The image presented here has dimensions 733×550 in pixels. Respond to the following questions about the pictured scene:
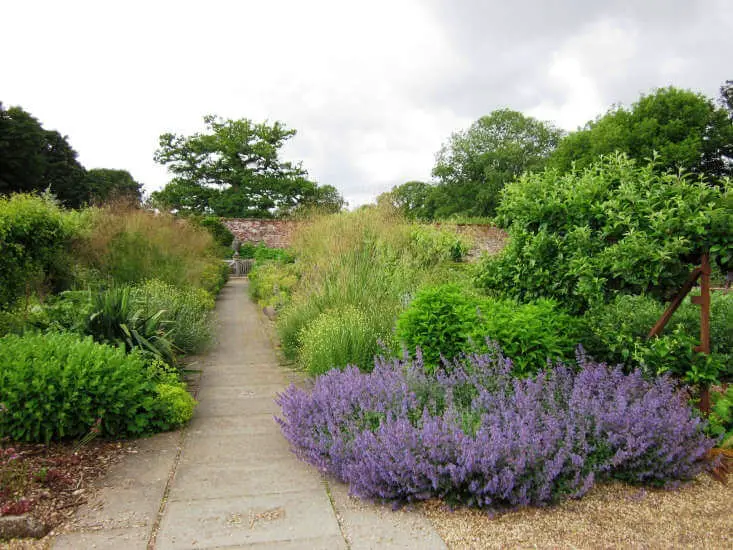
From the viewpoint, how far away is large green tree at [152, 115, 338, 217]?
31719mm

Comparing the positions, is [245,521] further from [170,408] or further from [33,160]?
[33,160]

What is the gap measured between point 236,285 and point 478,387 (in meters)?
14.0

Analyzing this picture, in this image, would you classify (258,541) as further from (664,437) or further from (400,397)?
(664,437)

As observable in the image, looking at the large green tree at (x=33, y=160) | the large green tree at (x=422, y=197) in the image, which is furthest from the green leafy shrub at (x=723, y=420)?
the large green tree at (x=422, y=197)

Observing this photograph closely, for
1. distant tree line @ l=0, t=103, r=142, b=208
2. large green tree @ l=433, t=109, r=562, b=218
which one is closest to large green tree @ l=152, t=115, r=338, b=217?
distant tree line @ l=0, t=103, r=142, b=208

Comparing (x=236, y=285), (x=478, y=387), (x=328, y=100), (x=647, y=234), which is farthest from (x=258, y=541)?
(x=236, y=285)

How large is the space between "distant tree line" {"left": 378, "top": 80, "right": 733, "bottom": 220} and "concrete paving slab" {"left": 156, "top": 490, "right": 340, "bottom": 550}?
798 cm

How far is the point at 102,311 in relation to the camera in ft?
16.6

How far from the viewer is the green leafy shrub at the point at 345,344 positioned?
475 cm

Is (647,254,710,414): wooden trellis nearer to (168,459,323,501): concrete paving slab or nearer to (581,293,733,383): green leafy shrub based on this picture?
(581,293,733,383): green leafy shrub

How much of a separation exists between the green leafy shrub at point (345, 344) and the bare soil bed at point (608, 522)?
7.07 ft

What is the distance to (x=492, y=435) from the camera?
8.79 ft

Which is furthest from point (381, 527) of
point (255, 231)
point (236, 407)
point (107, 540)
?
point (255, 231)

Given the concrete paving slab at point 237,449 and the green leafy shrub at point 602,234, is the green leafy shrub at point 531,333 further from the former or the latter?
the concrete paving slab at point 237,449
